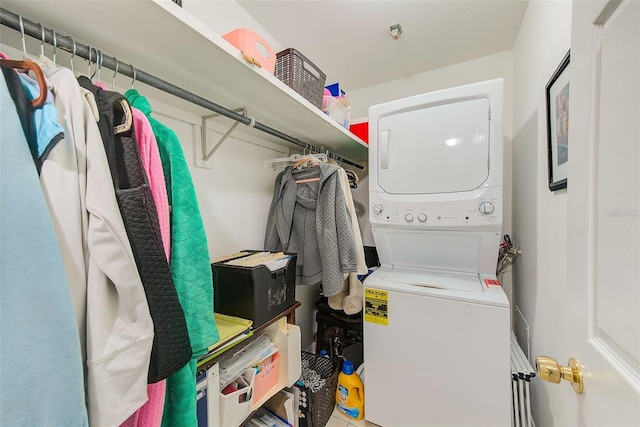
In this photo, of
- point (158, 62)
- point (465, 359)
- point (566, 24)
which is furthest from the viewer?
point (465, 359)

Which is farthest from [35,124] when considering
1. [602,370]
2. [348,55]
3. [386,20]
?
[348,55]

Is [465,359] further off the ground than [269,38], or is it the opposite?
[269,38]

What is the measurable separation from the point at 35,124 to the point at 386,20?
1739 mm

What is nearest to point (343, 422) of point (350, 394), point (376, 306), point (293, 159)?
point (350, 394)

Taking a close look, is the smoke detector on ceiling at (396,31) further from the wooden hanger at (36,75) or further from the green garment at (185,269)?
the wooden hanger at (36,75)

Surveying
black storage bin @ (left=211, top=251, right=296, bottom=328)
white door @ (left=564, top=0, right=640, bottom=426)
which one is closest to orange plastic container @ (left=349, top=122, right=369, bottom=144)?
black storage bin @ (left=211, top=251, right=296, bottom=328)

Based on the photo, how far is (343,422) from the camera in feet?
5.00

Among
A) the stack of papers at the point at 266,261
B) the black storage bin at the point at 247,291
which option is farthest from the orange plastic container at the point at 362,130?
the black storage bin at the point at 247,291

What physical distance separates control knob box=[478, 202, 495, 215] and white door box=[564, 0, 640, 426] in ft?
2.50

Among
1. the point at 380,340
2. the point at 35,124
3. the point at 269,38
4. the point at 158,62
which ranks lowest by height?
the point at 380,340

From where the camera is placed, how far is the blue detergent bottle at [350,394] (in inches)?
60.1

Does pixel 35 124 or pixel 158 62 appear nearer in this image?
pixel 35 124

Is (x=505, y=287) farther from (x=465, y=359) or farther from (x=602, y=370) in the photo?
(x=602, y=370)

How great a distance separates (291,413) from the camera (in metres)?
1.29
